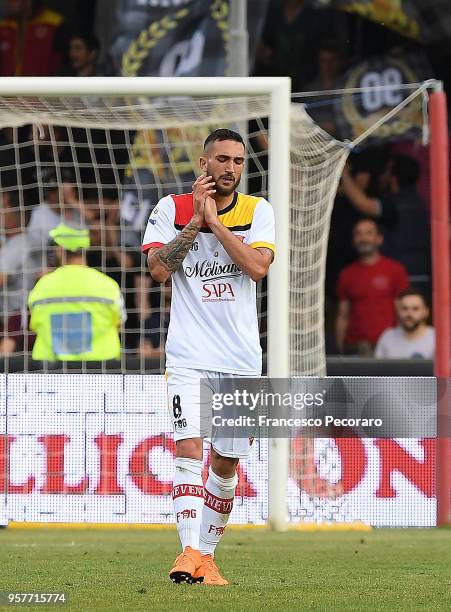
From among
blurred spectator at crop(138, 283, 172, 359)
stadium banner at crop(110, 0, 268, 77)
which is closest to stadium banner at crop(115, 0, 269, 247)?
stadium banner at crop(110, 0, 268, 77)

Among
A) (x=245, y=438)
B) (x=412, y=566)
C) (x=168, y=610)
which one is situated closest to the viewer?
(x=168, y=610)

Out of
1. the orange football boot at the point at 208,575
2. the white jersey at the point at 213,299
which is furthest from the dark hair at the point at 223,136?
the orange football boot at the point at 208,575

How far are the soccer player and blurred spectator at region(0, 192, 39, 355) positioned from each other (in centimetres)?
545

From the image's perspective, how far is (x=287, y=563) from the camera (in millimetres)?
8445

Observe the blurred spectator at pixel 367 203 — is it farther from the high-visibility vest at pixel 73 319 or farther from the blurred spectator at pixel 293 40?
the high-visibility vest at pixel 73 319

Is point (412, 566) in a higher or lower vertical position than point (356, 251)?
lower

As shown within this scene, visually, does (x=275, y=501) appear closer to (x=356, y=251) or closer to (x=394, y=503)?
(x=394, y=503)

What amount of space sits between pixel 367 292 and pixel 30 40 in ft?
14.4

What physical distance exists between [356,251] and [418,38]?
211cm

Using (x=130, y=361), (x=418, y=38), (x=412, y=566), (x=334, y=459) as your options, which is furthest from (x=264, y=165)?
(x=412, y=566)

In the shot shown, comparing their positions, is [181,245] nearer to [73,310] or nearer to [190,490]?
[190,490]

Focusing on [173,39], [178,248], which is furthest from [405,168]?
[178,248]

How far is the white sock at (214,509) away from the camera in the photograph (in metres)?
7.54

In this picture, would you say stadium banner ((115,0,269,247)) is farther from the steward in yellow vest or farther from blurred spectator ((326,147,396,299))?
blurred spectator ((326,147,396,299))
